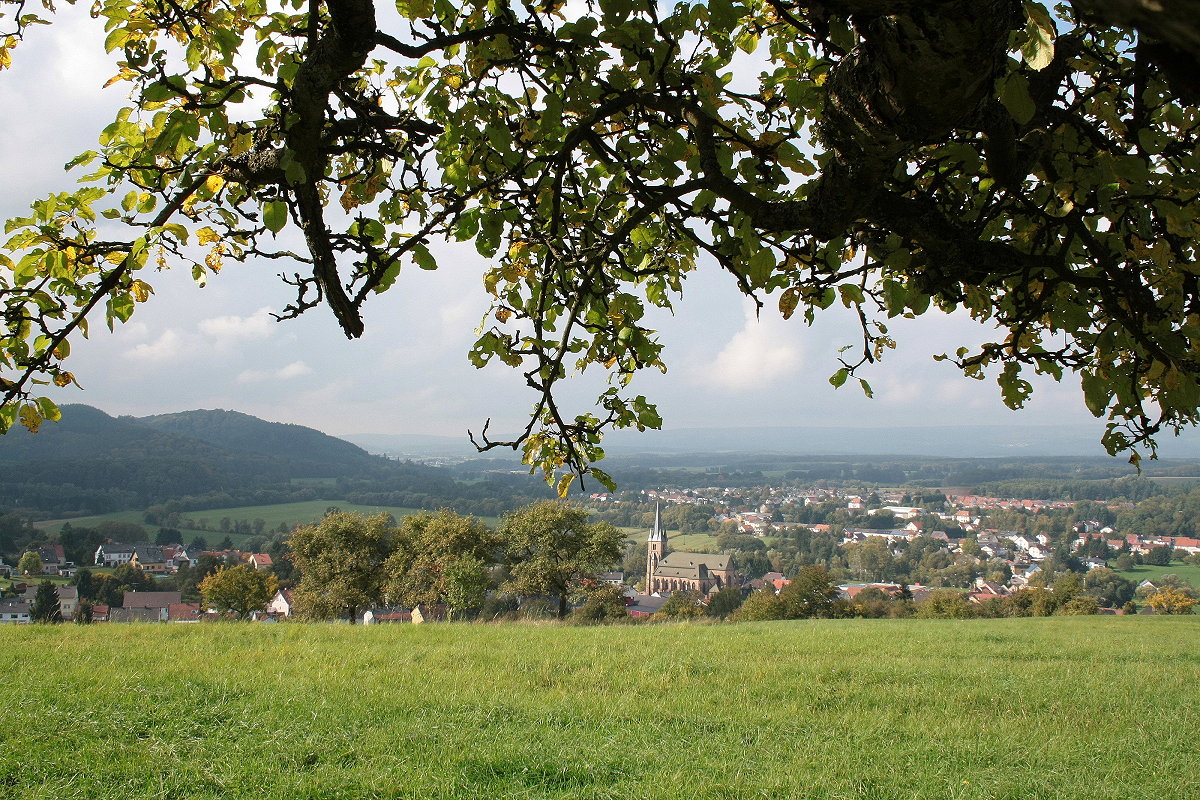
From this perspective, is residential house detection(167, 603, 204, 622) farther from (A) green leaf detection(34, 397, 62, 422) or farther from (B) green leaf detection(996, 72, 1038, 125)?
(B) green leaf detection(996, 72, 1038, 125)

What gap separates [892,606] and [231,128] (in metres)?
36.4

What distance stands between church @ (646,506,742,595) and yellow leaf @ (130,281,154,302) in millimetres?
61858

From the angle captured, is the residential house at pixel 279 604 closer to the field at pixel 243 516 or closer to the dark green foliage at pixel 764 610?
the dark green foliage at pixel 764 610

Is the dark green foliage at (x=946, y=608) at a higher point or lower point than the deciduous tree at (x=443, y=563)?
lower

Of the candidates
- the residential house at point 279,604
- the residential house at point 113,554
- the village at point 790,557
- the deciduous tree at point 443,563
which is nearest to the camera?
the deciduous tree at point 443,563

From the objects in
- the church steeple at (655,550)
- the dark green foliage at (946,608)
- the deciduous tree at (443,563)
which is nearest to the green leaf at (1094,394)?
the deciduous tree at (443,563)

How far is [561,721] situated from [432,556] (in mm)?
23385

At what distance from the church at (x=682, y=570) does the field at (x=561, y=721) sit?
2179 inches

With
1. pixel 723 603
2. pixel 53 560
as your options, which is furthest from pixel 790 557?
pixel 53 560

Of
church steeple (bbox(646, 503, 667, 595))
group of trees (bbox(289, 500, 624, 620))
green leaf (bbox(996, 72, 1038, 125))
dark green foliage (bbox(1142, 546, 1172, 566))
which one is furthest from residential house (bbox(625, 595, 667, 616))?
green leaf (bbox(996, 72, 1038, 125))

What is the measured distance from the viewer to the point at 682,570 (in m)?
66.6

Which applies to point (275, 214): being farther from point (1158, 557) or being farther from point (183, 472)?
point (183, 472)

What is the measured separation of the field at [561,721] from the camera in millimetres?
4617

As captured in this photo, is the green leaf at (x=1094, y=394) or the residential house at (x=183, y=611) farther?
the residential house at (x=183, y=611)
